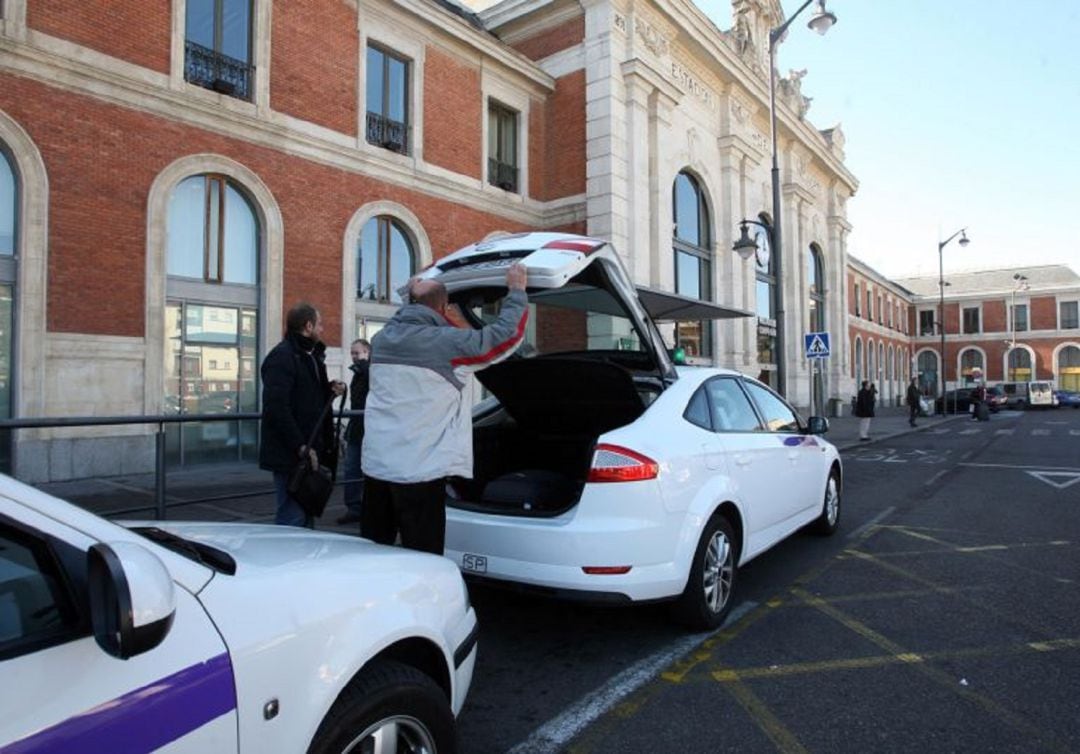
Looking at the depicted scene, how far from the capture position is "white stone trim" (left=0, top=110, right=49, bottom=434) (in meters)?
9.44

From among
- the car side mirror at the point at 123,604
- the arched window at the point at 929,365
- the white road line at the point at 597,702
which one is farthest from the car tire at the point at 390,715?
the arched window at the point at 929,365

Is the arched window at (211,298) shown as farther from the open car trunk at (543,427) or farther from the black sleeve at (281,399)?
the open car trunk at (543,427)

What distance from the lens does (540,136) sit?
1941cm

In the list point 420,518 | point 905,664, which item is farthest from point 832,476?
point 420,518

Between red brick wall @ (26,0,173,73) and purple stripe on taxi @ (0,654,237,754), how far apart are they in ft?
38.9

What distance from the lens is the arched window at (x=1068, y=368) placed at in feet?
207

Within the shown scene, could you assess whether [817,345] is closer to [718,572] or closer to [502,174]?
[502,174]

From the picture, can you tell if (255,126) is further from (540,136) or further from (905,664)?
(905,664)

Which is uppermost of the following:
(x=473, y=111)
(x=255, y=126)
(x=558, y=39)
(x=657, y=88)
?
(x=558, y=39)

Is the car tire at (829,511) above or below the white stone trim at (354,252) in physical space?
below

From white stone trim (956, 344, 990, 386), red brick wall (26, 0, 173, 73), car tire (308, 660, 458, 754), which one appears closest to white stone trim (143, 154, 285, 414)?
red brick wall (26, 0, 173, 73)

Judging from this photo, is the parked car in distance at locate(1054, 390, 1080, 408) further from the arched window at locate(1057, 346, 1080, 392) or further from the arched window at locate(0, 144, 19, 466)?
the arched window at locate(0, 144, 19, 466)

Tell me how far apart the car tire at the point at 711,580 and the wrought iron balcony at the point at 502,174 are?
15082mm

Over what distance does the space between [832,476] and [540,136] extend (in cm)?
1519
